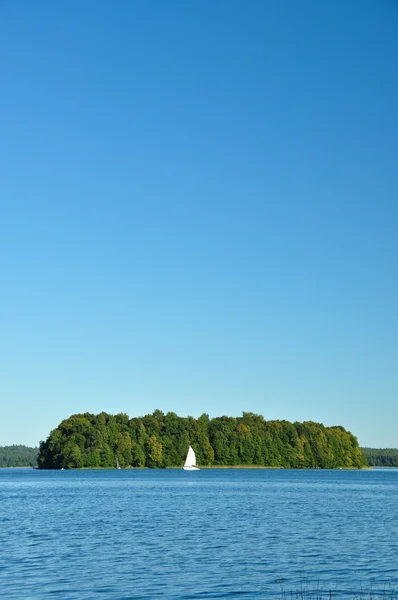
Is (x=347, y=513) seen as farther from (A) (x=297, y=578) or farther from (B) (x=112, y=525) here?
(A) (x=297, y=578)

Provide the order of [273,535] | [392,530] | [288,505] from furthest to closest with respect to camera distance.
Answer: [288,505] → [392,530] → [273,535]

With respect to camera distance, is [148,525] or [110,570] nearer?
[110,570]

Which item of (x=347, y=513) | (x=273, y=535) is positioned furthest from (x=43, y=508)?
(x=273, y=535)

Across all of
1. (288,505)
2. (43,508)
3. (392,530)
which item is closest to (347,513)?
(288,505)

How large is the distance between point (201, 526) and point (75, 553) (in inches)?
695

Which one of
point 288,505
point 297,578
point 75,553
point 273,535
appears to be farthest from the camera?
point 288,505

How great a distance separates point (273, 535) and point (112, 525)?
1348 centimetres

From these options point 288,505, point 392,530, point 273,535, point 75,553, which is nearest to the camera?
point 75,553

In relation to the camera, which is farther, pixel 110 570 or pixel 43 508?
pixel 43 508

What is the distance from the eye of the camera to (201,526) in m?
60.5

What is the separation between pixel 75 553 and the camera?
44.5 metres

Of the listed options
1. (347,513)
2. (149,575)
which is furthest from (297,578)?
(347,513)

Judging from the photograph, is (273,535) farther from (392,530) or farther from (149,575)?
(149,575)

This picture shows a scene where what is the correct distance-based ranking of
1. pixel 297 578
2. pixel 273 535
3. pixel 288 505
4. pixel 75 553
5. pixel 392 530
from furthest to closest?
pixel 288 505, pixel 392 530, pixel 273 535, pixel 75 553, pixel 297 578
